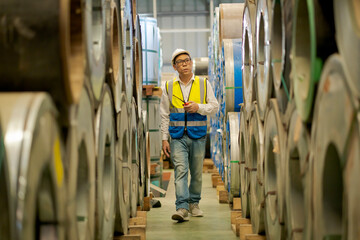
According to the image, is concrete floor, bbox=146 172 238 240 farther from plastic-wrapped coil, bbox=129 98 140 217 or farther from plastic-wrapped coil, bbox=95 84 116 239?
plastic-wrapped coil, bbox=95 84 116 239

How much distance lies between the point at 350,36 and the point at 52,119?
3.15 feet

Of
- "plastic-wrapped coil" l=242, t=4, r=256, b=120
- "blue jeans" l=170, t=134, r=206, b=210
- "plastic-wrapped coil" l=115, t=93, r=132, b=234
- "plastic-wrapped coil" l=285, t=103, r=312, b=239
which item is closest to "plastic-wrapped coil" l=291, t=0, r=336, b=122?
"plastic-wrapped coil" l=285, t=103, r=312, b=239

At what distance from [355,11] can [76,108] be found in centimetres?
106

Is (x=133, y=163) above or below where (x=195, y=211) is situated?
above

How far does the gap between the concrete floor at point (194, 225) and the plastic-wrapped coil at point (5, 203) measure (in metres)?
2.92

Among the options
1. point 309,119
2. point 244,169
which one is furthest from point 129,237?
point 309,119

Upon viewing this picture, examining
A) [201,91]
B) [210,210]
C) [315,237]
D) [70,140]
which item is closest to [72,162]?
[70,140]

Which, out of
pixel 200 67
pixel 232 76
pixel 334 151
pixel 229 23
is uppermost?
pixel 229 23

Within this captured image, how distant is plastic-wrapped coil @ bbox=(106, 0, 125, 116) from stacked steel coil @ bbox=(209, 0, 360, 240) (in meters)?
0.91

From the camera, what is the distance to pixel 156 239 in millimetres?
4055

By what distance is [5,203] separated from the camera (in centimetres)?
127

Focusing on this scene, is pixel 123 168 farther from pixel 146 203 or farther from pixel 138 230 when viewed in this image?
pixel 146 203

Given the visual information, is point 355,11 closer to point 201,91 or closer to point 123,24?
point 123,24

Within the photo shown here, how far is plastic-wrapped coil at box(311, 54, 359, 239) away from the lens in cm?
144
